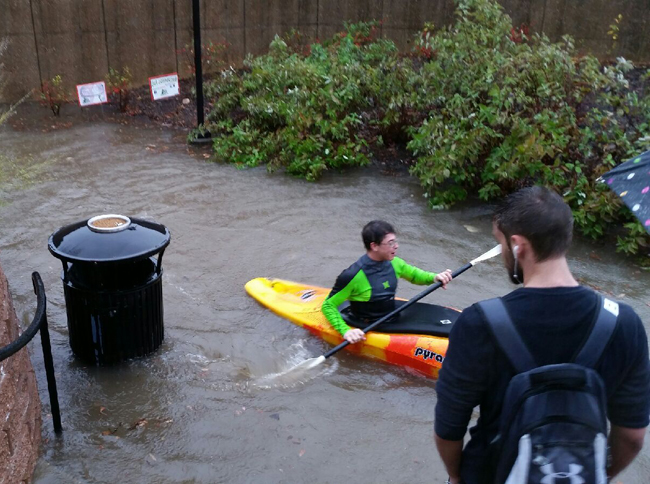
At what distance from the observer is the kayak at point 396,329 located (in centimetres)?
452

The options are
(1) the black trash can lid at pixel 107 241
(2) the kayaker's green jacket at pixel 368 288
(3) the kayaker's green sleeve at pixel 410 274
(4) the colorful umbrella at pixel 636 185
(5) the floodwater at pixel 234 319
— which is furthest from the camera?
(3) the kayaker's green sleeve at pixel 410 274

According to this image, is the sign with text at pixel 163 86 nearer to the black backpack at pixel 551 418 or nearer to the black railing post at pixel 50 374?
the black railing post at pixel 50 374

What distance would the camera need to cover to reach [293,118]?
30.7 ft

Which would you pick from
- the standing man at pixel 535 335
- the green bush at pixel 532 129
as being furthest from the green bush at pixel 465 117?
the standing man at pixel 535 335

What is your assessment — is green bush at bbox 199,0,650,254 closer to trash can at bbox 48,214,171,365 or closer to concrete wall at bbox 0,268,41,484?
trash can at bbox 48,214,171,365

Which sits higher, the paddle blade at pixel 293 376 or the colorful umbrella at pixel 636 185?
the colorful umbrella at pixel 636 185

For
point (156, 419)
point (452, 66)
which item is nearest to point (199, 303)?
point (156, 419)

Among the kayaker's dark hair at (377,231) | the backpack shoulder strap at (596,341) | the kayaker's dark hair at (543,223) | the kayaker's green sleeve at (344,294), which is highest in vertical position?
the kayaker's dark hair at (543,223)

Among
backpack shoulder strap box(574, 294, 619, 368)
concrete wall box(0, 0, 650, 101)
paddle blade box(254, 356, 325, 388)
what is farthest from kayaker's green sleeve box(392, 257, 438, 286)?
concrete wall box(0, 0, 650, 101)

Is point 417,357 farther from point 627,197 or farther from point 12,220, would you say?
point 12,220

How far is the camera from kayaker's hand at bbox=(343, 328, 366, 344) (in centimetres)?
448

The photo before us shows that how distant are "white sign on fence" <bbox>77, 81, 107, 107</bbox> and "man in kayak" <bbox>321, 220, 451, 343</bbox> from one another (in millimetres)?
7904

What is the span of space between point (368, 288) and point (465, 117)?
13.5ft

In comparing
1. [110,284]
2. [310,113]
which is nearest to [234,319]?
[110,284]
